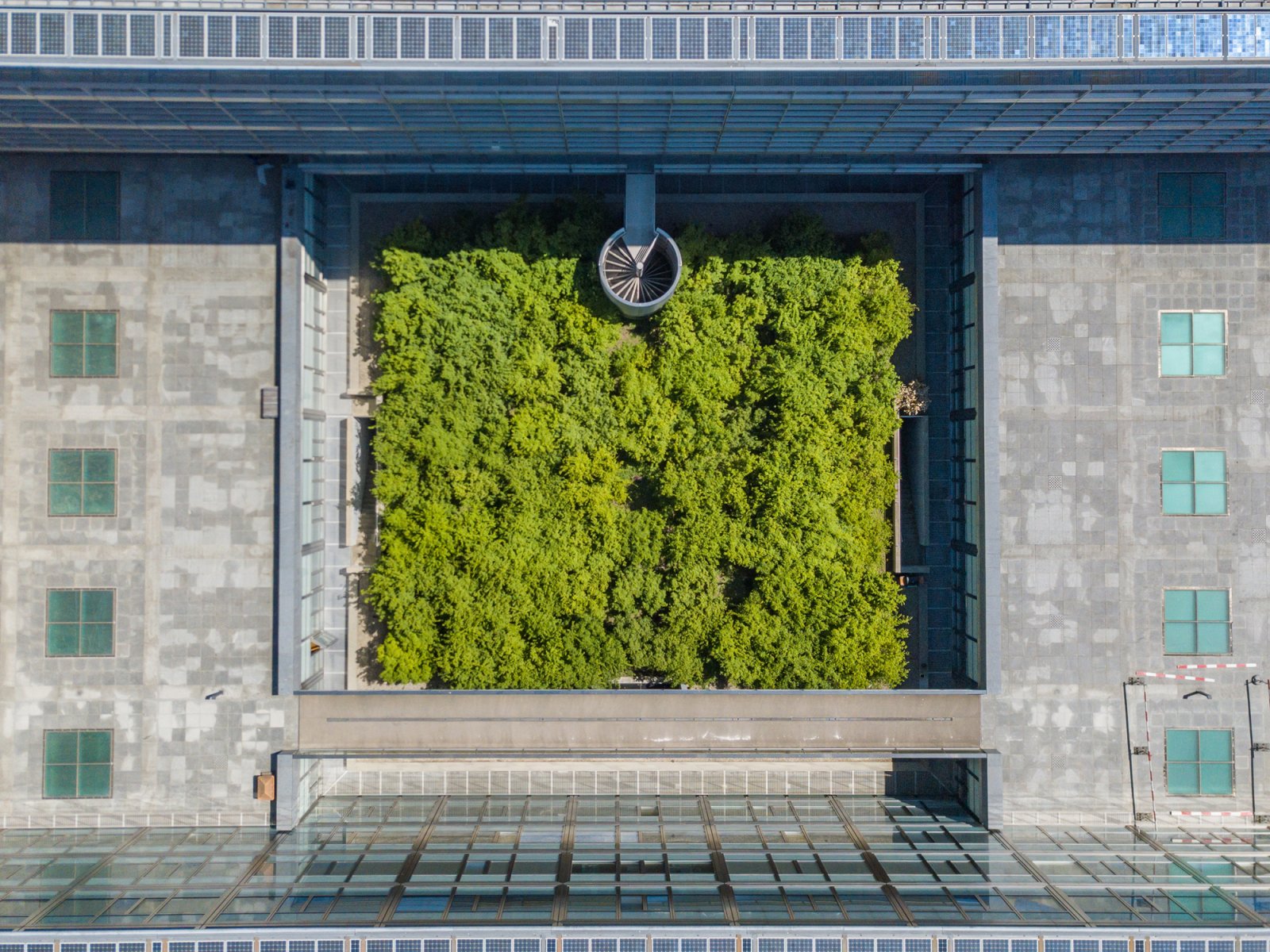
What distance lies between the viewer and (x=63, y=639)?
31.6 m

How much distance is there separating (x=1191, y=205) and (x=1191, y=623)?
53.9 ft

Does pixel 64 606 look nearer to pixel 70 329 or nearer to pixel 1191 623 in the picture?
pixel 70 329

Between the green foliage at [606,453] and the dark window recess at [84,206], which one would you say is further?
the green foliage at [606,453]

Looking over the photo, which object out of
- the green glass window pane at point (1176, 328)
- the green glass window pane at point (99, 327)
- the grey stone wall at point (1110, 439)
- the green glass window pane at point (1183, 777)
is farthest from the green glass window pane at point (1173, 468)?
the green glass window pane at point (99, 327)

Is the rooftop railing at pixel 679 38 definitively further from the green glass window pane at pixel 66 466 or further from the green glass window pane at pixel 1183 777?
the green glass window pane at pixel 1183 777

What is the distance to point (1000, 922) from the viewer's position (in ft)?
81.0

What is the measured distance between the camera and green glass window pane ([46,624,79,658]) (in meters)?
31.5

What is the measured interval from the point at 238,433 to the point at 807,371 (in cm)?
2236

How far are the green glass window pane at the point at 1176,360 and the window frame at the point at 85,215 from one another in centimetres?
4110

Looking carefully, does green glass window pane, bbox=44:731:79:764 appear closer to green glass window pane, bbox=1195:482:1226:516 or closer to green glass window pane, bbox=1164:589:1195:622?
green glass window pane, bbox=1164:589:1195:622

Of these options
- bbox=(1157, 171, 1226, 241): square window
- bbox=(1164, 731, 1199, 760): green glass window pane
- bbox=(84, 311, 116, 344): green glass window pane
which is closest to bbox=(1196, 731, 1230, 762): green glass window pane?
bbox=(1164, 731, 1199, 760): green glass window pane

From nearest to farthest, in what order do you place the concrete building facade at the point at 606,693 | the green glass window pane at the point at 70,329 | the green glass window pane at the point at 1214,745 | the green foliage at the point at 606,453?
the concrete building facade at the point at 606,693 → the green glass window pane at the point at 70,329 → the green glass window pane at the point at 1214,745 → the green foliage at the point at 606,453

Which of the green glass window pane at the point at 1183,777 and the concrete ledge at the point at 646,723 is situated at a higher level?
the concrete ledge at the point at 646,723

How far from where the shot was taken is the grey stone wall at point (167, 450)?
31594 millimetres
